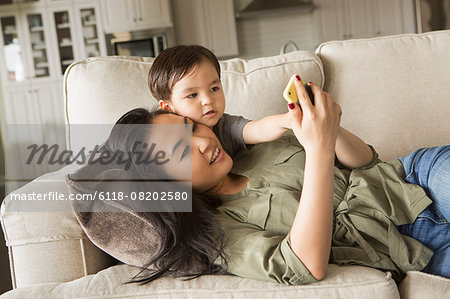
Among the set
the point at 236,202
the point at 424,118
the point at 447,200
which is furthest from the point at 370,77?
the point at 236,202

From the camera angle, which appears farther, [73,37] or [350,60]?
[73,37]

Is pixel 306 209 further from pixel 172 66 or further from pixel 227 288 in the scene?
pixel 172 66

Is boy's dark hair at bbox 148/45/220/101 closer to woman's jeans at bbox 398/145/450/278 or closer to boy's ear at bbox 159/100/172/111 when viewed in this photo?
boy's ear at bbox 159/100/172/111

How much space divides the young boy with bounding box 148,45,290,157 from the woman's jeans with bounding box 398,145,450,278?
371 mm

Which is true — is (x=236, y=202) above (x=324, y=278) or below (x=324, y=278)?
above

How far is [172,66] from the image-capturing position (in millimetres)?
1236

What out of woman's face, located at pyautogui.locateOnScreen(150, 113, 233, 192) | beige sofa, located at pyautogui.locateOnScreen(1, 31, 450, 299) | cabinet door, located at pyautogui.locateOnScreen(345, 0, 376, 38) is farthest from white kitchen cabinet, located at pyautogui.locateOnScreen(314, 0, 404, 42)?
woman's face, located at pyautogui.locateOnScreen(150, 113, 233, 192)

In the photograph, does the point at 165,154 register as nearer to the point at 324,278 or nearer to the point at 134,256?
the point at 134,256

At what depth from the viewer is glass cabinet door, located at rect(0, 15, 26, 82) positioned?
5160 mm

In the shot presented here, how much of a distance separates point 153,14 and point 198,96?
4.21 metres

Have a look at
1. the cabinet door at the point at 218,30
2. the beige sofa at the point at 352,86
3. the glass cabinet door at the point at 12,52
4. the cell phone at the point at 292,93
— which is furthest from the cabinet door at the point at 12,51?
the cell phone at the point at 292,93

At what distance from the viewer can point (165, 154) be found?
43.0 inches

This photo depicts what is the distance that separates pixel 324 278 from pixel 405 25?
517 centimetres

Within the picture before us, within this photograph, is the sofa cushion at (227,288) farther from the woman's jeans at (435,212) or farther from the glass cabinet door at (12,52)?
the glass cabinet door at (12,52)
